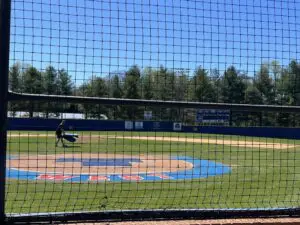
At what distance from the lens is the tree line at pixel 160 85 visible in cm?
510

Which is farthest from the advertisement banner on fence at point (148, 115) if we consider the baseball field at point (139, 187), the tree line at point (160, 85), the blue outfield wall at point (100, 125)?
the blue outfield wall at point (100, 125)

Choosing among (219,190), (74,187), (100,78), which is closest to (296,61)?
(100,78)

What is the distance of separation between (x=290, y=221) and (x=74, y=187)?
7.81 m

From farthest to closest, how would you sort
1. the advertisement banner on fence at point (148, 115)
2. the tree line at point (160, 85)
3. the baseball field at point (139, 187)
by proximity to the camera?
the baseball field at point (139, 187), the advertisement banner on fence at point (148, 115), the tree line at point (160, 85)

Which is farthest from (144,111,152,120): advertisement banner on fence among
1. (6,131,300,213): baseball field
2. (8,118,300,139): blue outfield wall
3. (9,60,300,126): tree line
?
(8,118,300,139): blue outfield wall

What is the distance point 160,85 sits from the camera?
5684mm

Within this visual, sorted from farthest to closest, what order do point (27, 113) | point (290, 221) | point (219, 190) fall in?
point (219, 190) → point (27, 113) → point (290, 221)

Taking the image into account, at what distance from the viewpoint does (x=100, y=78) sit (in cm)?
514

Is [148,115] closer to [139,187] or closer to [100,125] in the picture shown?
[100,125]

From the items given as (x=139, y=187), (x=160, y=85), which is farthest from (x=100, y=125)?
(x=160, y=85)

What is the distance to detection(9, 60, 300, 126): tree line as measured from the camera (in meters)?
5.10

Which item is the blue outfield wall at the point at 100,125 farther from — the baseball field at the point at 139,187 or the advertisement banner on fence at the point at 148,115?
the advertisement banner on fence at the point at 148,115

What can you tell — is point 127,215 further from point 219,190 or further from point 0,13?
point 219,190

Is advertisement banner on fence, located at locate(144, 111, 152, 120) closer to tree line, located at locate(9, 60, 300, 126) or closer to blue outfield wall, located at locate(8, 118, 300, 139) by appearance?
tree line, located at locate(9, 60, 300, 126)
